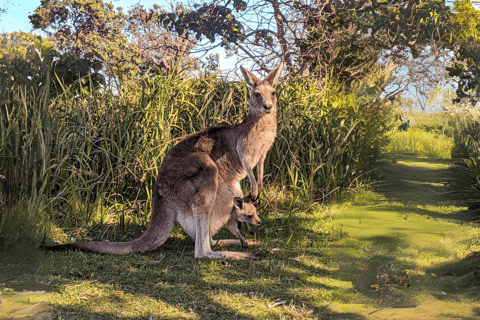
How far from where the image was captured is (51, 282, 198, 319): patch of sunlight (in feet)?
8.96

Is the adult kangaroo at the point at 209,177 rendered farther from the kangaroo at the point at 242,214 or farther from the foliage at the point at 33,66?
the foliage at the point at 33,66

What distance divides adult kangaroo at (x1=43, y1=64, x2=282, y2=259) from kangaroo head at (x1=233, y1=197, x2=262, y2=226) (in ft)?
0.32

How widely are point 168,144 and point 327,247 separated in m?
2.57

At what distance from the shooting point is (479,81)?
210cm

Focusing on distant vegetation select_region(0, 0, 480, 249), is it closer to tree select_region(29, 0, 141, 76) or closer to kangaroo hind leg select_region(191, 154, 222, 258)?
kangaroo hind leg select_region(191, 154, 222, 258)

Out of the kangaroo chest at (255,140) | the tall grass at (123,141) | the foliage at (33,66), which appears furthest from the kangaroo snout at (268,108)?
the foliage at (33,66)

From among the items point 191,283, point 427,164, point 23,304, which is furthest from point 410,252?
point 23,304

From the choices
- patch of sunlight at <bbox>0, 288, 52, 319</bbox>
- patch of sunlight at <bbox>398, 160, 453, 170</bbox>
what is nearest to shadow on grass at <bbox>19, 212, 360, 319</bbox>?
patch of sunlight at <bbox>0, 288, 52, 319</bbox>

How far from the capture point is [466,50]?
7.17 ft

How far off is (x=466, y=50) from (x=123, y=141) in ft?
15.0

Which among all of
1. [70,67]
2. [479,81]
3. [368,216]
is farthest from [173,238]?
[70,67]

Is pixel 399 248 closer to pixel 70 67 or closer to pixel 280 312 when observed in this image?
pixel 280 312

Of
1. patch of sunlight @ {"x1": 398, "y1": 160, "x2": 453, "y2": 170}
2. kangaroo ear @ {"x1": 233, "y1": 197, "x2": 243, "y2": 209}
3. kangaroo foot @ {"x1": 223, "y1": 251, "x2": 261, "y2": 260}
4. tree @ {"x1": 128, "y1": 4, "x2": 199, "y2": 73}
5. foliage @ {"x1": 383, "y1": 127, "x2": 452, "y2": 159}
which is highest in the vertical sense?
tree @ {"x1": 128, "y1": 4, "x2": 199, "y2": 73}

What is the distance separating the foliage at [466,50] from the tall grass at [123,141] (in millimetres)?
1235
